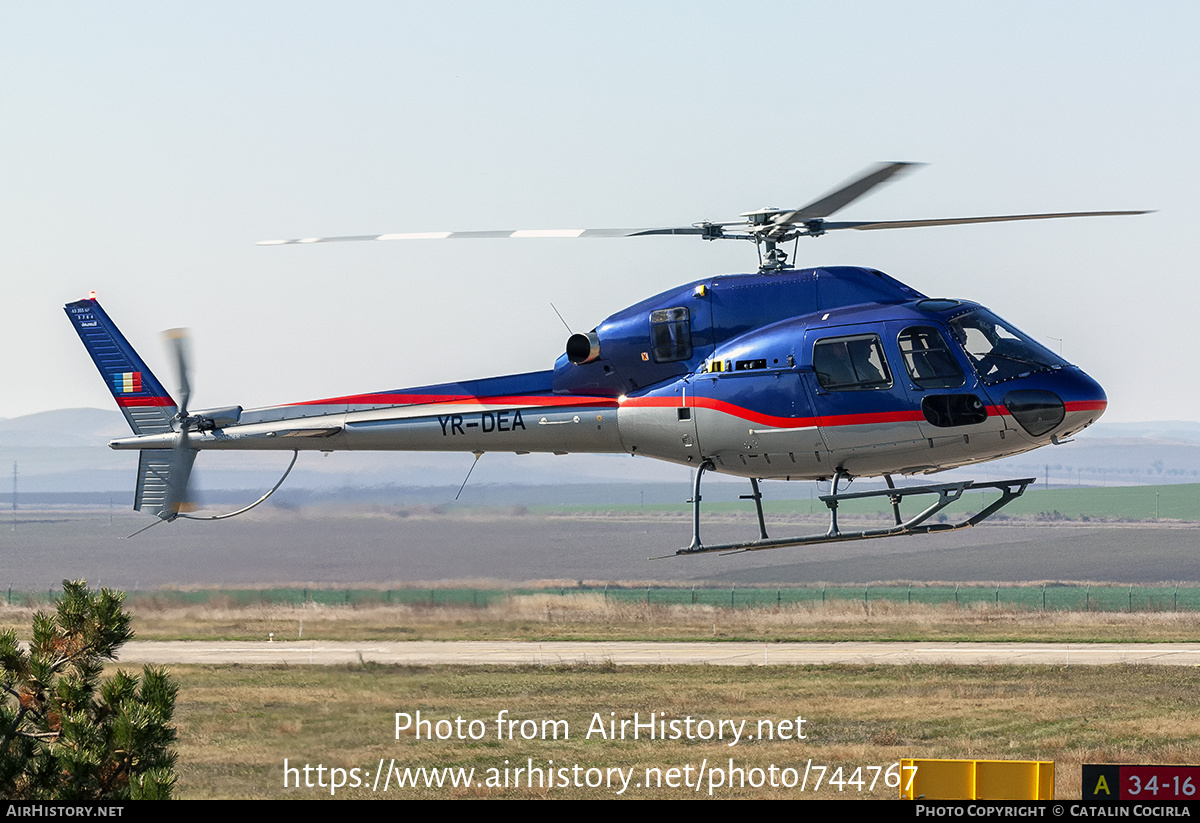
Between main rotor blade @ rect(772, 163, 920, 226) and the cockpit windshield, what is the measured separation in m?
2.33

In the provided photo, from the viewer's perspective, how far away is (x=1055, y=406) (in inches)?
757

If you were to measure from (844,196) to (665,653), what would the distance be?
36123 millimetres

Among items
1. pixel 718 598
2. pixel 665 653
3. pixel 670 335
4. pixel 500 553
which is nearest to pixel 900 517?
pixel 670 335

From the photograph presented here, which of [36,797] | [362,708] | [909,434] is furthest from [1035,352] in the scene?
[36,797]

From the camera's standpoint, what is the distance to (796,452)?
798 inches

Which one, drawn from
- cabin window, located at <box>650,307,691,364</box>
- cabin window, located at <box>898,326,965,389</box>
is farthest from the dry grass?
cabin window, located at <box>898,326,965,389</box>

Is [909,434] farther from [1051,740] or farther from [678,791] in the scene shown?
[1051,740]

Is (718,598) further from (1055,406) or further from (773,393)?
(1055,406)

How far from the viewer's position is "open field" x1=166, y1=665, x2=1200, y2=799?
3155 cm

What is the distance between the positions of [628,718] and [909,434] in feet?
72.4

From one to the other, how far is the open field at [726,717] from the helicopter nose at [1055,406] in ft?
34.8

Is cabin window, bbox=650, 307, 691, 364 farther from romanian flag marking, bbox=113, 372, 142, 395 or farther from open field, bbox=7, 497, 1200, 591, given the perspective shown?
open field, bbox=7, 497, 1200, 591

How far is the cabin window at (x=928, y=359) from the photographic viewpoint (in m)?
19.3

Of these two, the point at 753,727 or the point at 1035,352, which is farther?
the point at 753,727
